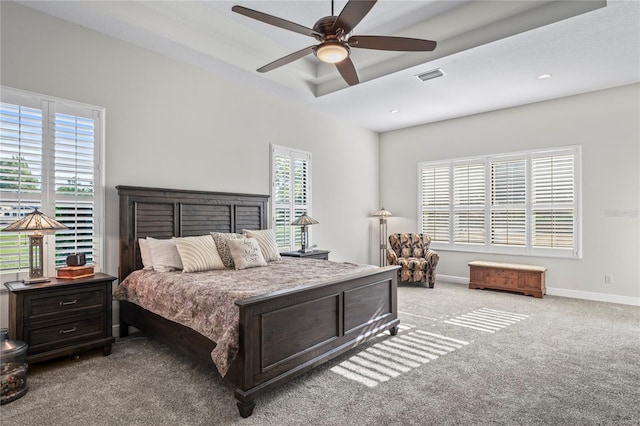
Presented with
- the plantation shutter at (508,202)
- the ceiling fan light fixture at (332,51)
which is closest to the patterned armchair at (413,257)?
the plantation shutter at (508,202)

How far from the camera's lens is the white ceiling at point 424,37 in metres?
3.37

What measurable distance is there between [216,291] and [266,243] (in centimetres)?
178

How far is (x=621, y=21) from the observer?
3293 millimetres

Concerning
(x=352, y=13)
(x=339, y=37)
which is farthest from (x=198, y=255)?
(x=352, y=13)

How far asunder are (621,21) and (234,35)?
3926mm

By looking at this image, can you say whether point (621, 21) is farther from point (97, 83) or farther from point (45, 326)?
point (45, 326)

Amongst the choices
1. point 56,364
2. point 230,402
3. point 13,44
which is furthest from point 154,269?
point 13,44

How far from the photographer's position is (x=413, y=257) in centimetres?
640

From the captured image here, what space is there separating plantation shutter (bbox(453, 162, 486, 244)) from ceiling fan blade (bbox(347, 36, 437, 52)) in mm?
4152

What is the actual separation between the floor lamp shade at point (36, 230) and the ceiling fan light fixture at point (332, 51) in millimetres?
2551

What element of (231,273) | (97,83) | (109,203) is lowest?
(231,273)

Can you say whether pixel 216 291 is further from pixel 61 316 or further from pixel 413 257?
pixel 413 257

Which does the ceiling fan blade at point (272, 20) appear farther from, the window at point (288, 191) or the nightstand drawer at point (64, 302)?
the window at point (288, 191)

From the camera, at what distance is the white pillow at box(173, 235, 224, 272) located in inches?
136
